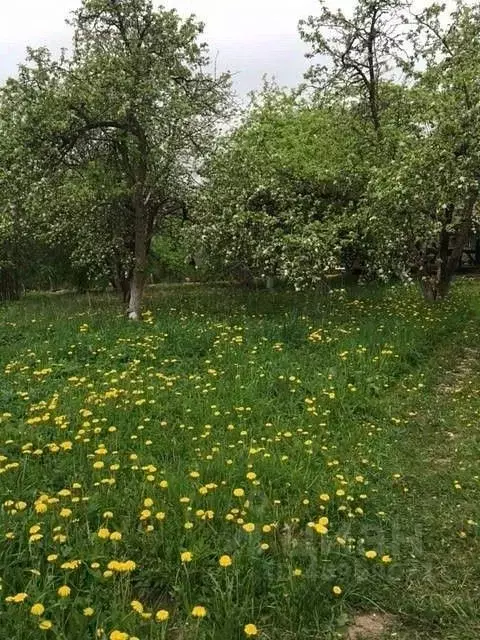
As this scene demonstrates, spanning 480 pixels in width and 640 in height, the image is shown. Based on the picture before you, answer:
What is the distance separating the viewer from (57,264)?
966 inches

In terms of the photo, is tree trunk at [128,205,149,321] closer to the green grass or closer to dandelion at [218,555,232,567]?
the green grass

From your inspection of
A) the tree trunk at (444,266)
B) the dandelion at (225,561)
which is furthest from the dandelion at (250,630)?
the tree trunk at (444,266)

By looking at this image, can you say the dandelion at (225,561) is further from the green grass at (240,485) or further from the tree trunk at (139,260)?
the tree trunk at (139,260)

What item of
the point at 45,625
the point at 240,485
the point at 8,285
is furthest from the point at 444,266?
the point at 8,285

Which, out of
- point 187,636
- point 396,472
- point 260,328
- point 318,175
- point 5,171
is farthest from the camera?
point 318,175

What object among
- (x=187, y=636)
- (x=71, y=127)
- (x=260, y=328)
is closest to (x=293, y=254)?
(x=260, y=328)

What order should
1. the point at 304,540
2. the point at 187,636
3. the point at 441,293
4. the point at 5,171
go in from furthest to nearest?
1. the point at 441,293
2. the point at 5,171
3. the point at 304,540
4. the point at 187,636

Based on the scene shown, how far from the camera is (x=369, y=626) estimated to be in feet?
11.1

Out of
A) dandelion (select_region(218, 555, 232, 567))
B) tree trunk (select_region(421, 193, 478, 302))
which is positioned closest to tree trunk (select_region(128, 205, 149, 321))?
tree trunk (select_region(421, 193, 478, 302))

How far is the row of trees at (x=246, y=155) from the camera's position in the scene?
1054 cm

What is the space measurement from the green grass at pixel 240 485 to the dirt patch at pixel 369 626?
2.0 inches

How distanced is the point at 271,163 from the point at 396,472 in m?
9.16

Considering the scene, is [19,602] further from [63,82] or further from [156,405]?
[63,82]

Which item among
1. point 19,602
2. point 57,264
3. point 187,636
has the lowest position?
point 187,636
